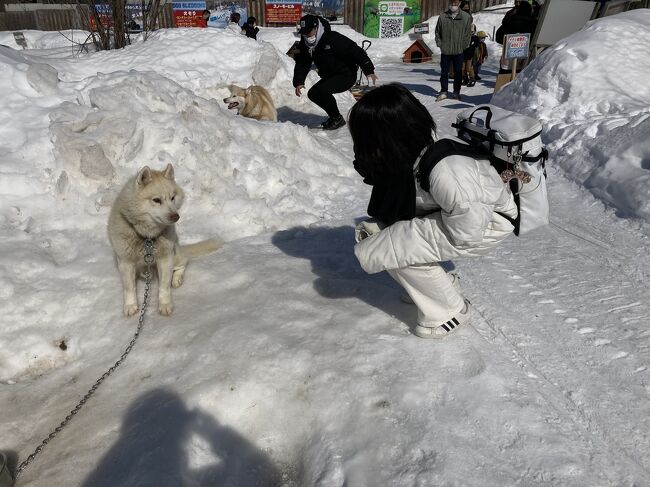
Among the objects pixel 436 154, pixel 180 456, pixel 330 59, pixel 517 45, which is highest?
pixel 517 45

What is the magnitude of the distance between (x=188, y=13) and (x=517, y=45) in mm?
15671

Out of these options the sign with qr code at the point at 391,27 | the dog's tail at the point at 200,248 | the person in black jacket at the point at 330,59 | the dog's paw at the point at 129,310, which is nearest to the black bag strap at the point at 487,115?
the dog's tail at the point at 200,248

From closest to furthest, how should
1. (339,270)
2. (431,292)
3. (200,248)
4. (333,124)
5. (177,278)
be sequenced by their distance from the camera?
(431,292) → (177,278) → (339,270) → (200,248) → (333,124)

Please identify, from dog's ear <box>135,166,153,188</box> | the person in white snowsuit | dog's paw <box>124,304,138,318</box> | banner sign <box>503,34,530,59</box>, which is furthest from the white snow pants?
banner sign <box>503,34,530,59</box>

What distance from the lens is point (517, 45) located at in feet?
27.1

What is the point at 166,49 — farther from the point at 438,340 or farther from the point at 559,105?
the point at 438,340

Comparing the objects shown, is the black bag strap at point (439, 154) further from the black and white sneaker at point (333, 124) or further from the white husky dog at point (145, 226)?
the black and white sneaker at point (333, 124)

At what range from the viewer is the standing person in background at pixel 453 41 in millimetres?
9162

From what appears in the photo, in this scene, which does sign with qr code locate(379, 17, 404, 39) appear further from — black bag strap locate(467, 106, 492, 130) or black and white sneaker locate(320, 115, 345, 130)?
black bag strap locate(467, 106, 492, 130)

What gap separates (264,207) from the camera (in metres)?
4.42

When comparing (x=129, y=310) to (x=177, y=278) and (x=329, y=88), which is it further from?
(x=329, y=88)

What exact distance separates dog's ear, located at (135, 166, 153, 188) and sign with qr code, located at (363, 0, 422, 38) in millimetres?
19711

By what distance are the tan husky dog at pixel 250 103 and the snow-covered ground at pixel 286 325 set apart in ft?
6.48

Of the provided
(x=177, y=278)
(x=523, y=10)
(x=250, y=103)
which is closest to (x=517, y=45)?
(x=523, y=10)
